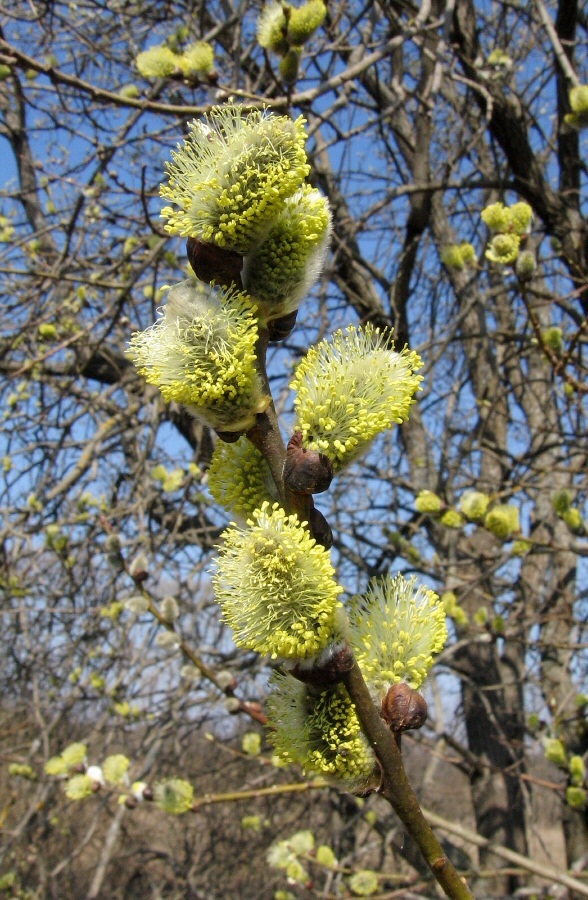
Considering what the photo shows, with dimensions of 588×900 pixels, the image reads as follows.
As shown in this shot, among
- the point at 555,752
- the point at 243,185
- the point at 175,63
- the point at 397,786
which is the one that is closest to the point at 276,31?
the point at 175,63

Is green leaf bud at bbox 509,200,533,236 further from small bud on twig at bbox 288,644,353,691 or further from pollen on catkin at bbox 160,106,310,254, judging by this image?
small bud on twig at bbox 288,644,353,691

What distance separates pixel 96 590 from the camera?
16.4 ft

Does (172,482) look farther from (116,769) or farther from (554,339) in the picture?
(554,339)

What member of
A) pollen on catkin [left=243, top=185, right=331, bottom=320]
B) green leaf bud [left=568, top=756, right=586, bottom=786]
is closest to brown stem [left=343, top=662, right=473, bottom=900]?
pollen on catkin [left=243, top=185, right=331, bottom=320]

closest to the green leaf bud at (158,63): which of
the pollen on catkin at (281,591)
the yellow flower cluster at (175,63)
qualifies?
the yellow flower cluster at (175,63)

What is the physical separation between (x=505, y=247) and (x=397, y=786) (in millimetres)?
1815

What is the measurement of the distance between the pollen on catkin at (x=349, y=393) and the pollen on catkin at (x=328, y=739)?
0.96 ft

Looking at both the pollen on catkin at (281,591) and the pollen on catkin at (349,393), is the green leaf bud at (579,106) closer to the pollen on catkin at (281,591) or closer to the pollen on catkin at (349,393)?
the pollen on catkin at (349,393)

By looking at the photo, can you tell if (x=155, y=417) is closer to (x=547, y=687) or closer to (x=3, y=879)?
(x=3, y=879)

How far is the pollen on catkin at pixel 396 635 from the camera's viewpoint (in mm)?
968

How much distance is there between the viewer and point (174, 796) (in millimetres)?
2211

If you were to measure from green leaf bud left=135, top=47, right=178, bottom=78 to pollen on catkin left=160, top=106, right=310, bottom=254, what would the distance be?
1.75 metres

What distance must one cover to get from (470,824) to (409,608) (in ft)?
35.3

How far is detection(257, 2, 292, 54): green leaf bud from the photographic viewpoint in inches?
82.5
